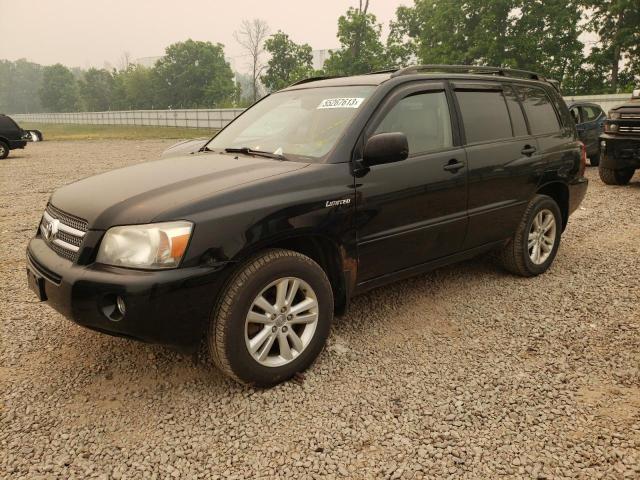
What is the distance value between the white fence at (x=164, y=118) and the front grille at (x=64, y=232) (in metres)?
19.7

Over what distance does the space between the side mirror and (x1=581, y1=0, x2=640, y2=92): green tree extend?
35151 mm

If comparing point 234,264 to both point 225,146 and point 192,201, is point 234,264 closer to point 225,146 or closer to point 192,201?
point 192,201

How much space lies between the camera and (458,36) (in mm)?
40312

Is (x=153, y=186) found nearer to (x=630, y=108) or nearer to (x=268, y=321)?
(x=268, y=321)

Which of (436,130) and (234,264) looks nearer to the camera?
(234,264)

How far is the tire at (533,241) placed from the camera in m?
4.31

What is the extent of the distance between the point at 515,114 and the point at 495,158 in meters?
0.64

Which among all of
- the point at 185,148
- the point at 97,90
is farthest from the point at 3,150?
the point at 97,90

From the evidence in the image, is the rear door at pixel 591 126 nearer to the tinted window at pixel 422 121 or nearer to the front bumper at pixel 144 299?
the tinted window at pixel 422 121

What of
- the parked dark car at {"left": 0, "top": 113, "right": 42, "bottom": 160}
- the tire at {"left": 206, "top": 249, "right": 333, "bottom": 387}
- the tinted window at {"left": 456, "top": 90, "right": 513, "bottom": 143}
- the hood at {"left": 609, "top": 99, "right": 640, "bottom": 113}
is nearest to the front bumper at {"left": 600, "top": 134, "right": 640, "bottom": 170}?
the hood at {"left": 609, "top": 99, "right": 640, "bottom": 113}

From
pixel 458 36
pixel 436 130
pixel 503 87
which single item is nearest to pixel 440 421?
pixel 436 130

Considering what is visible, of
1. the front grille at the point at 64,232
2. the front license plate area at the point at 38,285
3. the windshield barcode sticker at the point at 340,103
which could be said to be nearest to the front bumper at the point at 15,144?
the front grille at the point at 64,232

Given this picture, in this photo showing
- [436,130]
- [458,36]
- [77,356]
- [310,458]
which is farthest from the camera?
[458,36]

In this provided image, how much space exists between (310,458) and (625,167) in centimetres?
888
